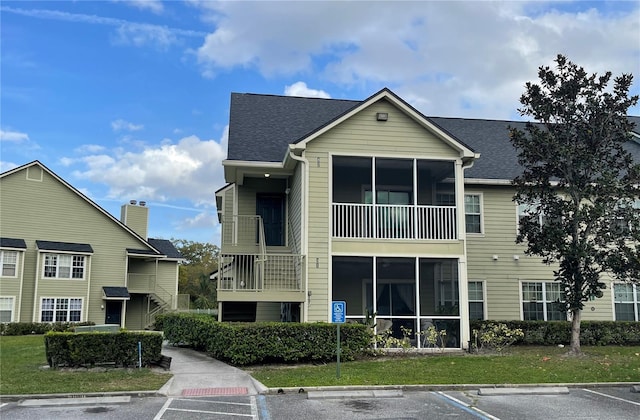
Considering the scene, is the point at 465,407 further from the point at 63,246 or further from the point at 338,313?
the point at 63,246

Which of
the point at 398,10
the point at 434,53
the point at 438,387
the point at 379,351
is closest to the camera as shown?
the point at 438,387

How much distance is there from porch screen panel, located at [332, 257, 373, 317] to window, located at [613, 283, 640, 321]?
9472 mm

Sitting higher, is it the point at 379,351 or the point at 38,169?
the point at 38,169

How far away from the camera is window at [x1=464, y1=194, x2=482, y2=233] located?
18.8 meters

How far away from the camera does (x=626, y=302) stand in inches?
752

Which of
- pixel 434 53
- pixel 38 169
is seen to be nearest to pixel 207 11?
pixel 434 53

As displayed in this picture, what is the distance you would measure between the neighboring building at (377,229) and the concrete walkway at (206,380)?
79.9 inches

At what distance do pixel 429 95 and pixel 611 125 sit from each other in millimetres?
12548

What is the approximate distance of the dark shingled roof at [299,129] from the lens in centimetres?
1769

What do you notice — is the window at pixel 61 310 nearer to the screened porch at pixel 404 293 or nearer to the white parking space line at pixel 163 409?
the screened porch at pixel 404 293

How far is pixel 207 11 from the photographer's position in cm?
1565

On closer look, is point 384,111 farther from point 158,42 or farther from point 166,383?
point 166,383

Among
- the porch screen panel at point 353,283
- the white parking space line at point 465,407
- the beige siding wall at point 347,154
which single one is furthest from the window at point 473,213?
the white parking space line at point 465,407

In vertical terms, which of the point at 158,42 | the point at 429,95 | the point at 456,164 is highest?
the point at 429,95
